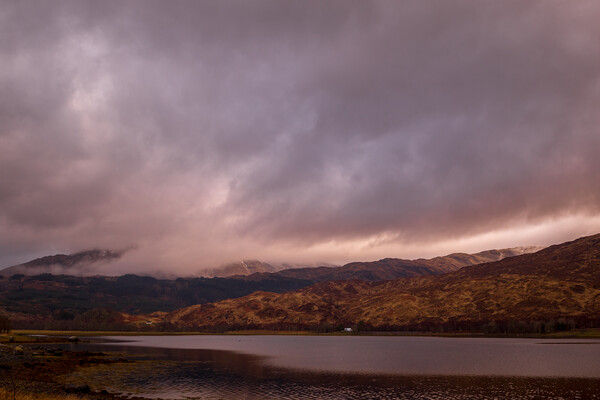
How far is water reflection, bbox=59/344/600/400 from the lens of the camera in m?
72.4

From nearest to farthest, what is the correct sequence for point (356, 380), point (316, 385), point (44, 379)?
point (44, 379)
point (316, 385)
point (356, 380)

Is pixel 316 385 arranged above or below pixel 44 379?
below

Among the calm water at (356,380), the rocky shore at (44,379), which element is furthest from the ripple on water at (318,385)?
the rocky shore at (44,379)

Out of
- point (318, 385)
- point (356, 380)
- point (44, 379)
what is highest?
point (44, 379)

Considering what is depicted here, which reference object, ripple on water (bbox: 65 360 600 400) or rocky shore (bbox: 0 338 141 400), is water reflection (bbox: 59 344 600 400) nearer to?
ripple on water (bbox: 65 360 600 400)

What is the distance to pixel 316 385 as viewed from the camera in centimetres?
8488

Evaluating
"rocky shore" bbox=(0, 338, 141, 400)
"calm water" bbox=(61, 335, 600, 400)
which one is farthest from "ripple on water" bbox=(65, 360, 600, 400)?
"rocky shore" bbox=(0, 338, 141, 400)

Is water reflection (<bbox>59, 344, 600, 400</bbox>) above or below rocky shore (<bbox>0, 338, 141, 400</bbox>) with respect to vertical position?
below

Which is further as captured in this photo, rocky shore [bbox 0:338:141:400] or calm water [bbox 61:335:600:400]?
calm water [bbox 61:335:600:400]

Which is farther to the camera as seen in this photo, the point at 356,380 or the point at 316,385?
the point at 356,380

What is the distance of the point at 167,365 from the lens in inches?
4729

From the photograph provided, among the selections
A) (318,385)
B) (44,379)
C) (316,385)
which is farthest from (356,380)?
(44,379)

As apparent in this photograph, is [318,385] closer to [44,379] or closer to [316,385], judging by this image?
[316,385]

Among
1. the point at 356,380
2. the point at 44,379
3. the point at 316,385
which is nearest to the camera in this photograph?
the point at 44,379
